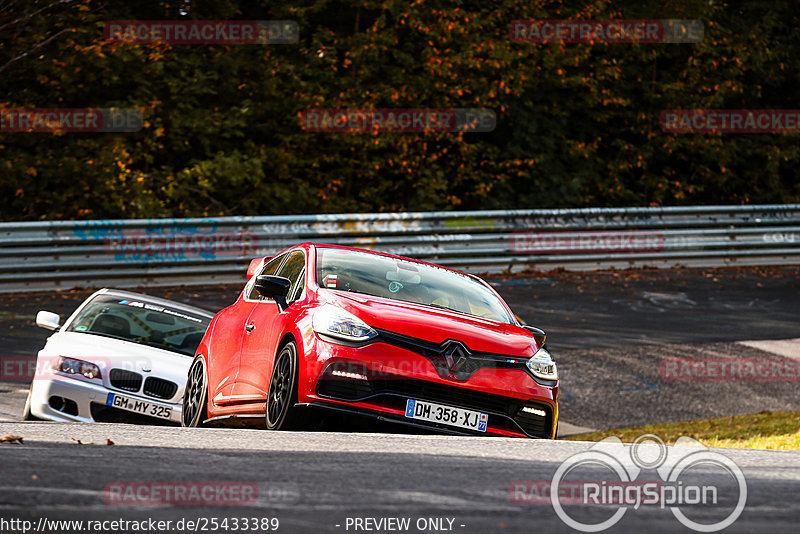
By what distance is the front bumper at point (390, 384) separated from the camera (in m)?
7.10

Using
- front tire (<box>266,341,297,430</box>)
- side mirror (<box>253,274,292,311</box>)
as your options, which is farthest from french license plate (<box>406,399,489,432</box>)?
side mirror (<box>253,274,292,311</box>)

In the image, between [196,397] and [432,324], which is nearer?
[432,324]

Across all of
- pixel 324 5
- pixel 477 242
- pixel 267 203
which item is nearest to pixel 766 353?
pixel 477 242

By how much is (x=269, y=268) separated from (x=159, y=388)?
219 centimetres

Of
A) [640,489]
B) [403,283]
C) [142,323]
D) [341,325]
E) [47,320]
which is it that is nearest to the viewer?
[640,489]

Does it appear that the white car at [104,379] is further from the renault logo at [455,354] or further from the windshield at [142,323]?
the renault logo at [455,354]

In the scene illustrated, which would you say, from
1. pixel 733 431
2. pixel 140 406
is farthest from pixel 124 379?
pixel 733 431

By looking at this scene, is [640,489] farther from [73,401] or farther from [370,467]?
[73,401]

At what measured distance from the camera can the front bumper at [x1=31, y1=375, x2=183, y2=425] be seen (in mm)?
10539

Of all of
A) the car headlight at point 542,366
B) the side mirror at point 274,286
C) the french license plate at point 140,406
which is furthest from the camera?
the french license plate at point 140,406

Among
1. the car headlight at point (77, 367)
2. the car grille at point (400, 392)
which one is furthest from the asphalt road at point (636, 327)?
the car grille at point (400, 392)

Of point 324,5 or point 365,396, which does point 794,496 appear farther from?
point 324,5

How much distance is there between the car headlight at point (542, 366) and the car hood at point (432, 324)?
55mm

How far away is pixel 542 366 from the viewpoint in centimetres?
768
